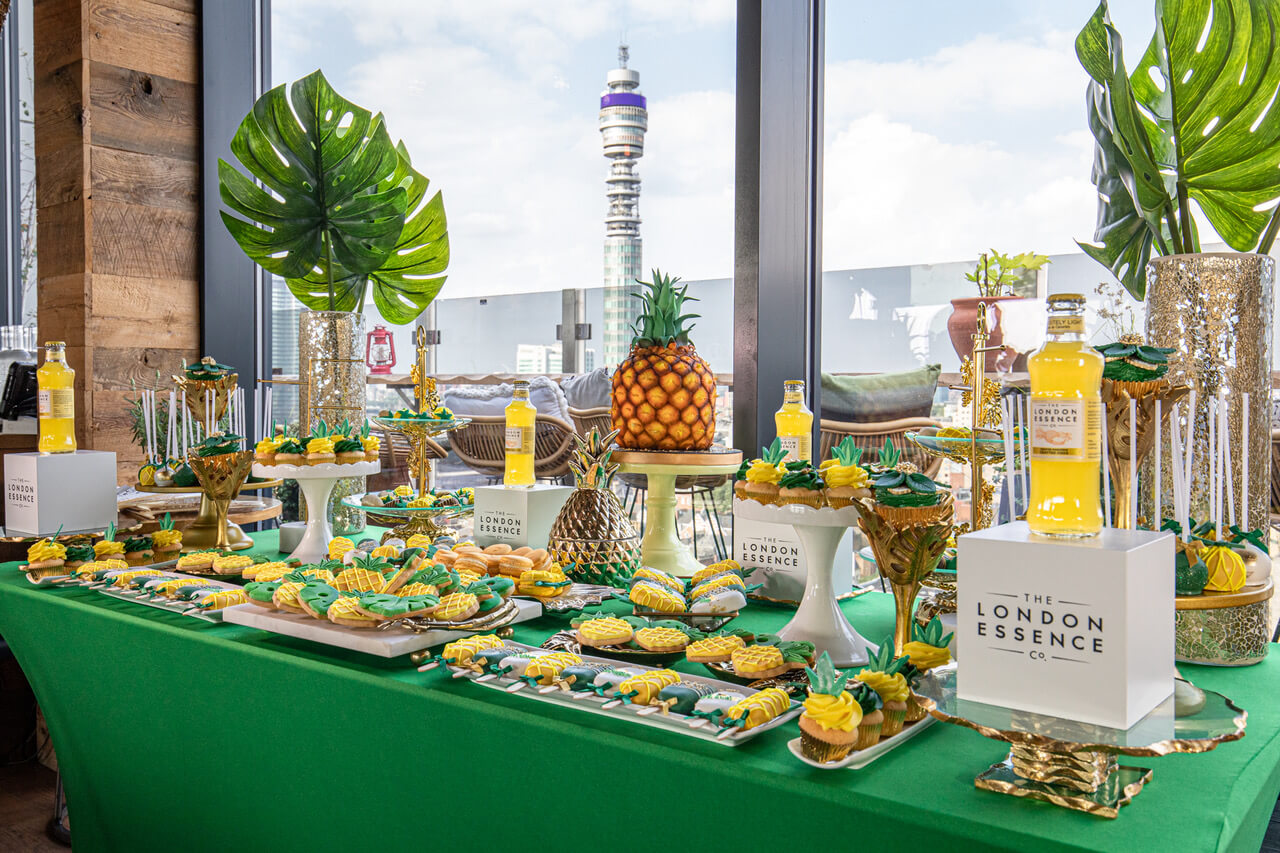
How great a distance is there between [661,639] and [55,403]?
1.56 metres

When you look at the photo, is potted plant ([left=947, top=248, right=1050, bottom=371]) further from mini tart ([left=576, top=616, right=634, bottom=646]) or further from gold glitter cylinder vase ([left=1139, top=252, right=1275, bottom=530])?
mini tart ([left=576, top=616, right=634, bottom=646])

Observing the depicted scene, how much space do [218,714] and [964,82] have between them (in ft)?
8.12

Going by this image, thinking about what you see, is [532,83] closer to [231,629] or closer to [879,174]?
[879,174]

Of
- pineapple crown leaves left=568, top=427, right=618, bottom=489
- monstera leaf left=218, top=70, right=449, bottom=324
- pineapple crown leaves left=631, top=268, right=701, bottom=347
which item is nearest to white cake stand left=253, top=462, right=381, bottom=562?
pineapple crown leaves left=568, top=427, right=618, bottom=489

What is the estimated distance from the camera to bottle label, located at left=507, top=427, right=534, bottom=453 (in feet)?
5.87

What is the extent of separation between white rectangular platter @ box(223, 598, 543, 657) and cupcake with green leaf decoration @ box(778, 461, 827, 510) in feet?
1.40

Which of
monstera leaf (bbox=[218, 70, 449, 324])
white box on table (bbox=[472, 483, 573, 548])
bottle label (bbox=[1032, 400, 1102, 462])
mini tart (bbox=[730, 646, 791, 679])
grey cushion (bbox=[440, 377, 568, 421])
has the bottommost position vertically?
mini tart (bbox=[730, 646, 791, 679])

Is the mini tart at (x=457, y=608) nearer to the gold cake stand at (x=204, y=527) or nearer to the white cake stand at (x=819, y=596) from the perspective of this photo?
the white cake stand at (x=819, y=596)

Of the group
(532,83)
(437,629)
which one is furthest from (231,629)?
(532,83)

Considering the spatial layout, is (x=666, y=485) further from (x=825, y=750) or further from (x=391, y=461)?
(x=391, y=461)

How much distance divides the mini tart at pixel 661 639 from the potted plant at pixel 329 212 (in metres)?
1.31

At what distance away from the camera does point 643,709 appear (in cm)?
94

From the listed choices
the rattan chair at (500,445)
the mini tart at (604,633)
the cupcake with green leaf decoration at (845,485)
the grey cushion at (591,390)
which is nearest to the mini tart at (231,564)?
the mini tart at (604,633)

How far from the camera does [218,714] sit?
129 cm
